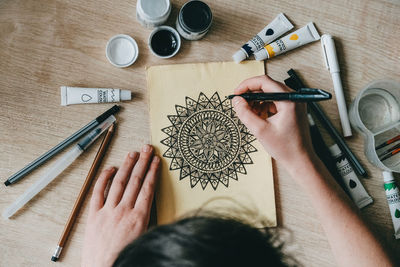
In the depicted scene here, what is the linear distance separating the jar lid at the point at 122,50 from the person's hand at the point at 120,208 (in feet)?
0.60

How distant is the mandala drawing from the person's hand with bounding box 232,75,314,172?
58 mm

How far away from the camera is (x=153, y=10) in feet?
2.17

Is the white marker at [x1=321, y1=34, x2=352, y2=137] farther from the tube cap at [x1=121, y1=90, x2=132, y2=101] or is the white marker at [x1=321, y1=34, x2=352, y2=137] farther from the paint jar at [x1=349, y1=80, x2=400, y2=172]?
the tube cap at [x1=121, y1=90, x2=132, y2=101]

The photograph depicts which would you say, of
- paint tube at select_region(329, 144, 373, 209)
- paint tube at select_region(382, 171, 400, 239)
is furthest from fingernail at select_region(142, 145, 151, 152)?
paint tube at select_region(382, 171, 400, 239)

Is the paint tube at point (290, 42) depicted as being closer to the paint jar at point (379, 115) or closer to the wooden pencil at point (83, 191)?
the paint jar at point (379, 115)

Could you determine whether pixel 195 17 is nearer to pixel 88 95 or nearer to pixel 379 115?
pixel 88 95

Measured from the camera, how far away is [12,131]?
27.0 inches

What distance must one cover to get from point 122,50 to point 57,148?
0.24 metres

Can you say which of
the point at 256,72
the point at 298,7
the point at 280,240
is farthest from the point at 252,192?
the point at 298,7

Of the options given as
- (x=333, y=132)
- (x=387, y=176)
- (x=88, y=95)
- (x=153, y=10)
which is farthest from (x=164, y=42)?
(x=387, y=176)

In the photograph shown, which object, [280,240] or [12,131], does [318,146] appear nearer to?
[280,240]

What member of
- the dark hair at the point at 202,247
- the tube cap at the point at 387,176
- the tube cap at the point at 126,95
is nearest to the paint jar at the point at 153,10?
the tube cap at the point at 126,95

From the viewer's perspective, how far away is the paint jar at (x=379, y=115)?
0.72 m

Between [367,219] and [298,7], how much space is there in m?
0.49
